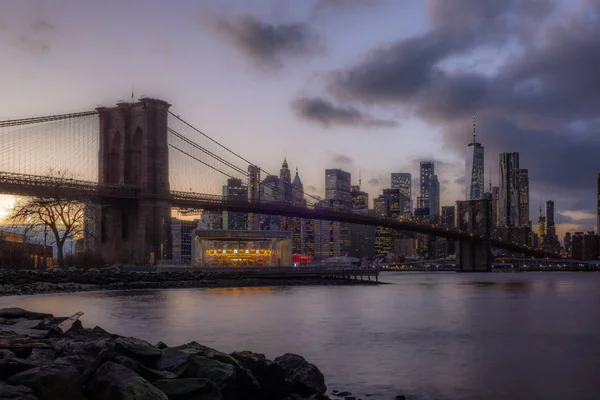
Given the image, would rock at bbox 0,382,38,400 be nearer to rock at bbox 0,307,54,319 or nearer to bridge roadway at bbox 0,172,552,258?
rock at bbox 0,307,54,319

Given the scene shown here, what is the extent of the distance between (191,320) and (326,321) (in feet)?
20.8

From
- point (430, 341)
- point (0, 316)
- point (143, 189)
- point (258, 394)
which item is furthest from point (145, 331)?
point (143, 189)

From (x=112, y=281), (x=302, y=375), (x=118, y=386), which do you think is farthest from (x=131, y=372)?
(x=112, y=281)

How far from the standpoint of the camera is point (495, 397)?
47.0 ft

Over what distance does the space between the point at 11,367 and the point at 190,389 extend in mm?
2539

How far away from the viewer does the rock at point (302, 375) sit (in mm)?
12812

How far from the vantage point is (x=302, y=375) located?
42.8 ft

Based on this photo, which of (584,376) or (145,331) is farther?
(145,331)

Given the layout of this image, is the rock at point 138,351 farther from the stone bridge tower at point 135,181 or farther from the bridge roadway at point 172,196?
the stone bridge tower at point 135,181

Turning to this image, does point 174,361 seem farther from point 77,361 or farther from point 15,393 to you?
point 15,393

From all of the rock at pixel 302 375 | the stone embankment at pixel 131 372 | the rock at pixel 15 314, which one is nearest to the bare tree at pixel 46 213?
the rock at pixel 15 314

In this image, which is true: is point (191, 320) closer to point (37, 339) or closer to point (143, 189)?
point (37, 339)

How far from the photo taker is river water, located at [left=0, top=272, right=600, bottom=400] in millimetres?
15883

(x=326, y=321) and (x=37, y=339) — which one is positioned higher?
(x=37, y=339)
